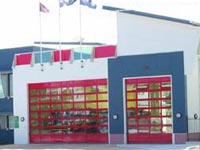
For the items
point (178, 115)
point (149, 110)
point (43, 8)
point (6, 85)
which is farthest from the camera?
point (6, 85)

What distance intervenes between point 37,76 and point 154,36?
8245 millimetres

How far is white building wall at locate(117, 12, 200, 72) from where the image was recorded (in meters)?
26.9

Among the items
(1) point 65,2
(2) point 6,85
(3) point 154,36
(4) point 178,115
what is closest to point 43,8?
(1) point 65,2

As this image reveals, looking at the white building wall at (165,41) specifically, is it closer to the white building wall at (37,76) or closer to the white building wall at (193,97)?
the white building wall at (193,97)

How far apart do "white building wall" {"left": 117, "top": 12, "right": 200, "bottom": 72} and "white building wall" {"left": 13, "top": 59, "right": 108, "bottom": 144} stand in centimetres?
195

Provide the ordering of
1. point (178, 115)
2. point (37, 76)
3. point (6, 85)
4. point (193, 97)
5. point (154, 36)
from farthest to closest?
point (6, 85), point (37, 76), point (193, 97), point (154, 36), point (178, 115)

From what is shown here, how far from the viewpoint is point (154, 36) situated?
28.0 m

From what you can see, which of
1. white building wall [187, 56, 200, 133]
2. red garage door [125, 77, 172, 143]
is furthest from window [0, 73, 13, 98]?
white building wall [187, 56, 200, 133]

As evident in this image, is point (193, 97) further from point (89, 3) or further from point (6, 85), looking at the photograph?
point (6, 85)

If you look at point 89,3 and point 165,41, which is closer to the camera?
point 165,41

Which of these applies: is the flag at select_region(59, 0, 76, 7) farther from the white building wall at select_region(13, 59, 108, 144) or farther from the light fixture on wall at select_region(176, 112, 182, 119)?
the light fixture on wall at select_region(176, 112, 182, 119)

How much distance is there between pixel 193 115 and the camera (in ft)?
92.1

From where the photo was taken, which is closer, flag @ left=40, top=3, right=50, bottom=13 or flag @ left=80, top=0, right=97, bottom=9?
flag @ left=80, top=0, right=97, bottom=9

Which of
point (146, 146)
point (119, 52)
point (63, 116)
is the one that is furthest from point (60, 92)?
point (146, 146)
